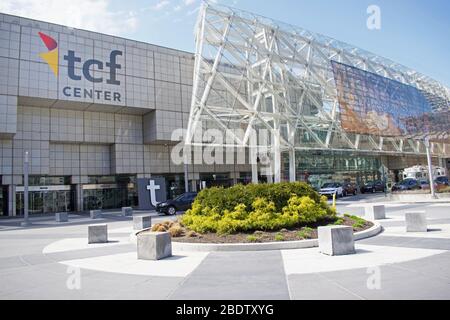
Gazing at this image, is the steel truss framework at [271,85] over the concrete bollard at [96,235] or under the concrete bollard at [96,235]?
over

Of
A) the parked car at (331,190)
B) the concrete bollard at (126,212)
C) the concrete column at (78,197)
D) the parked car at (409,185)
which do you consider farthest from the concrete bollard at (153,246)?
the parked car at (409,185)

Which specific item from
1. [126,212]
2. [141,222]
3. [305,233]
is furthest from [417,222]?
[126,212]

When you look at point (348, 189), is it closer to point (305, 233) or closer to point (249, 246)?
point (305, 233)

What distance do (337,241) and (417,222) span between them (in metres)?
4.60

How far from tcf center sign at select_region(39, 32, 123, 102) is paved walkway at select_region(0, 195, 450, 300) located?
31.3 meters

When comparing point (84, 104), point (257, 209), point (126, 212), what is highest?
point (84, 104)

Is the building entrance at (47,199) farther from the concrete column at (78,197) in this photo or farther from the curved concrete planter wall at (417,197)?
the curved concrete planter wall at (417,197)

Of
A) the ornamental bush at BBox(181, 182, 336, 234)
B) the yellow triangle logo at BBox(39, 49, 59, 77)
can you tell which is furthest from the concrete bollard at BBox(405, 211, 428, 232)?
the yellow triangle logo at BBox(39, 49, 59, 77)

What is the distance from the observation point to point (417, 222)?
11.1m

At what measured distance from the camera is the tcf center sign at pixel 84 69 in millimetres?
36750

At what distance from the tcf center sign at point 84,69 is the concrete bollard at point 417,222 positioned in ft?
116

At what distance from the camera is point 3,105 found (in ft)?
112
